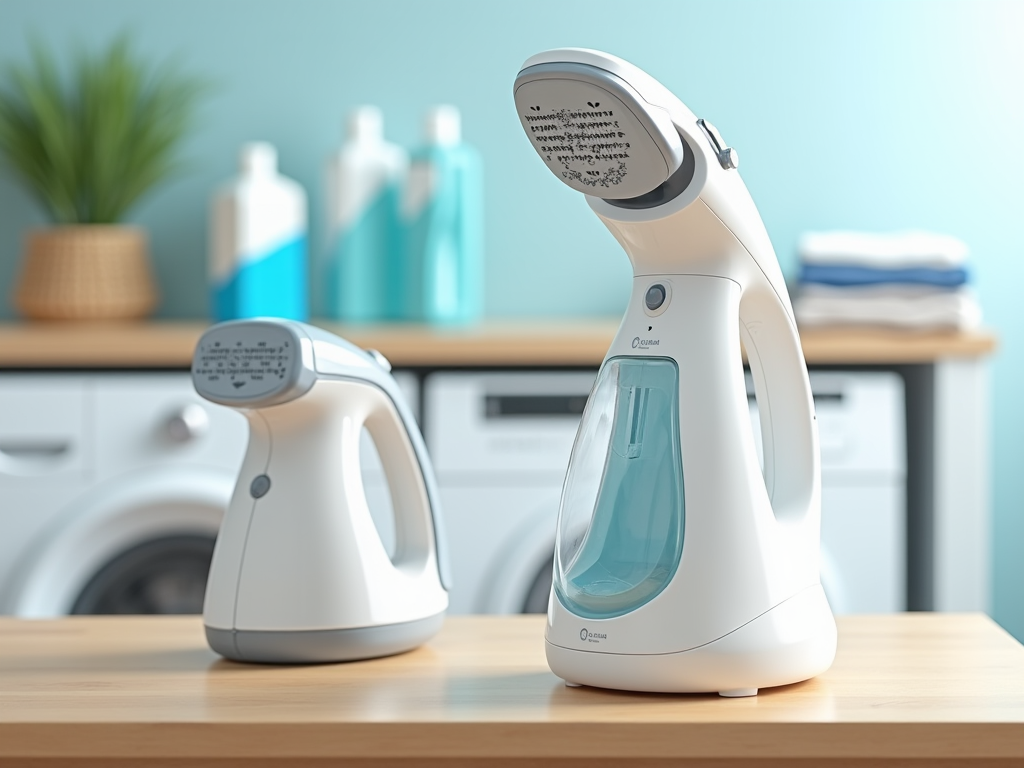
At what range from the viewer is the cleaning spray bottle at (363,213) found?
2309mm

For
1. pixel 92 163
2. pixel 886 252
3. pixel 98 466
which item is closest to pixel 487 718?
pixel 98 466

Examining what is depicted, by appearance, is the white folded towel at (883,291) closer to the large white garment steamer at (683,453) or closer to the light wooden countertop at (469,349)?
the light wooden countertop at (469,349)

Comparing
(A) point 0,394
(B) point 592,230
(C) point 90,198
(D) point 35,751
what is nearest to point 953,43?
(B) point 592,230

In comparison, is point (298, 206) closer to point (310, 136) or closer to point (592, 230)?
point (310, 136)

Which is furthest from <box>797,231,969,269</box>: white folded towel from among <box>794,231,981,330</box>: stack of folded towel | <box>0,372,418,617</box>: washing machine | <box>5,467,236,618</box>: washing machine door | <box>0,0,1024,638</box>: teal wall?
<box>5,467,236,618</box>: washing machine door

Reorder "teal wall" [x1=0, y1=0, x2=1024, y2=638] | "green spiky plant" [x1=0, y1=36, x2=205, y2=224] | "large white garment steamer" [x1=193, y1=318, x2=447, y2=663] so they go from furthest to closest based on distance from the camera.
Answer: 1. "teal wall" [x1=0, y1=0, x2=1024, y2=638]
2. "green spiky plant" [x1=0, y1=36, x2=205, y2=224]
3. "large white garment steamer" [x1=193, y1=318, x2=447, y2=663]

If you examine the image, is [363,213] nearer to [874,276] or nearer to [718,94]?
[718,94]

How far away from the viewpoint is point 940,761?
645 millimetres

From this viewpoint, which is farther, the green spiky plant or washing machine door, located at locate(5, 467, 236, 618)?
the green spiky plant

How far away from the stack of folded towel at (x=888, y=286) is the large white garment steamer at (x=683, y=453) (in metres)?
1.37

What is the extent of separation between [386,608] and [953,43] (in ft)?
6.92

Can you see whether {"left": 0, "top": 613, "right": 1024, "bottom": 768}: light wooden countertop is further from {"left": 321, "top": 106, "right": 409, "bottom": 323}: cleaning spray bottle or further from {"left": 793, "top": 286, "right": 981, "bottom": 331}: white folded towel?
{"left": 321, "top": 106, "right": 409, "bottom": 323}: cleaning spray bottle

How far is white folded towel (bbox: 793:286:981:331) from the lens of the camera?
201 centimetres

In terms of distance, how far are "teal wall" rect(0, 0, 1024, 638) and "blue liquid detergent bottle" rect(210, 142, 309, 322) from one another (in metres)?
0.27
